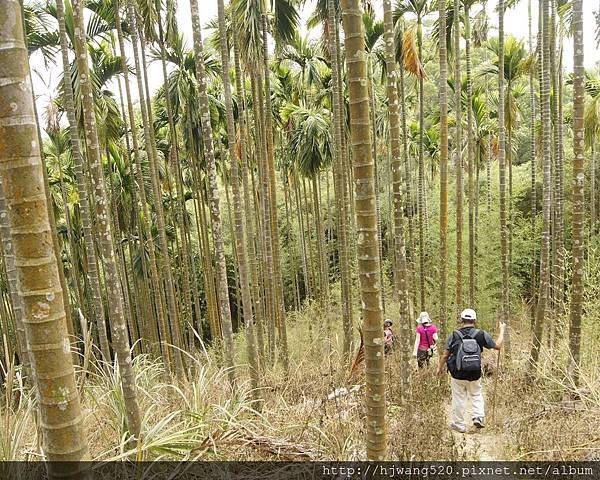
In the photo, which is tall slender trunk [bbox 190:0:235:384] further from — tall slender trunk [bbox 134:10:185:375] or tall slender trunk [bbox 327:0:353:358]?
tall slender trunk [bbox 327:0:353:358]

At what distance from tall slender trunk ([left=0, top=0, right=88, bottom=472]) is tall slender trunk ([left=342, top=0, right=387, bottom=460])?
173cm

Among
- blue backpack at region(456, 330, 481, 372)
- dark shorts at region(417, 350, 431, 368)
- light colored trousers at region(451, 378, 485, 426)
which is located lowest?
dark shorts at region(417, 350, 431, 368)

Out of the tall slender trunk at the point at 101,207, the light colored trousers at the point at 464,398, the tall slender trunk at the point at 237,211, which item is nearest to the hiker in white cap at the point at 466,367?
the light colored trousers at the point at 464,398

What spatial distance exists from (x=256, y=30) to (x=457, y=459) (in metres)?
6.48

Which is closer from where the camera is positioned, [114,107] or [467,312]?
[467,312]

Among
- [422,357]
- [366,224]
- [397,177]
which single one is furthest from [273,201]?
[366,224]

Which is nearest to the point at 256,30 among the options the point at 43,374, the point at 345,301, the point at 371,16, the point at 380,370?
the point at 371,16

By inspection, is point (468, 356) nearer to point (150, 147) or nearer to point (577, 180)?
point (577, 180)

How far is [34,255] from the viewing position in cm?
184

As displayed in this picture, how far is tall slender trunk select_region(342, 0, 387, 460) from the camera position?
9.73 feet

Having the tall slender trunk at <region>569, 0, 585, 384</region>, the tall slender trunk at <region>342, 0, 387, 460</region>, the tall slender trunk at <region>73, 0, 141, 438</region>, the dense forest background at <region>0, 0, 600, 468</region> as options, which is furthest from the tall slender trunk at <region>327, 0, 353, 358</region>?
the tall slender trunk at <region>342, 0, 387, 460</region>

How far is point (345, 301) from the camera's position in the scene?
914 centimetres

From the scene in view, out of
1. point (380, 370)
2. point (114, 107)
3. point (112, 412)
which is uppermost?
point (114, 107)

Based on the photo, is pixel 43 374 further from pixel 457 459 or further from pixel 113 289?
pixel 457 459
